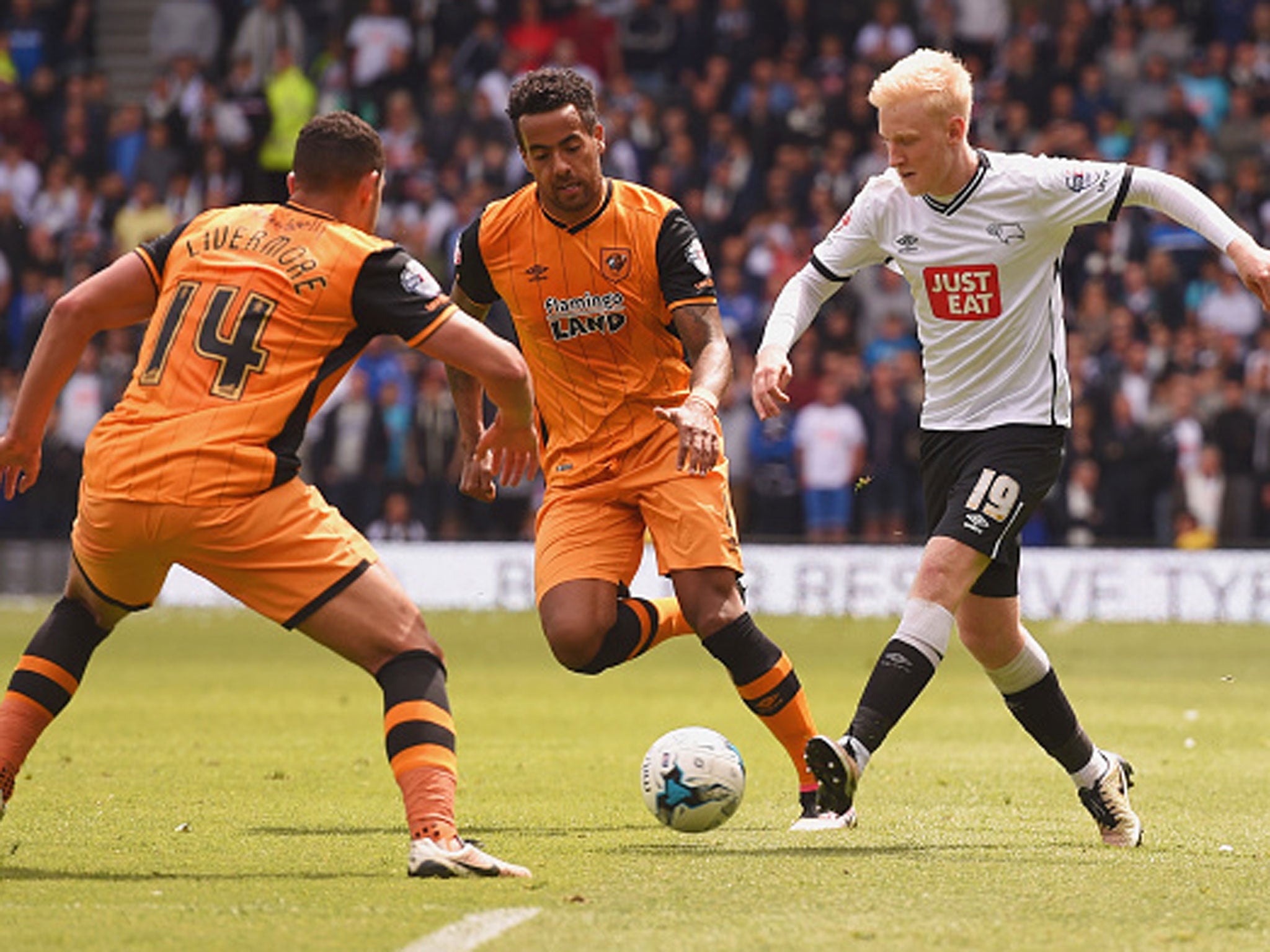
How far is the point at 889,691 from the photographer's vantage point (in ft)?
22.4

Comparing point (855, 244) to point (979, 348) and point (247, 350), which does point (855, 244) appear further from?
point (247, 350)

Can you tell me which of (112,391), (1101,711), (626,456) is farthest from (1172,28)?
(626,456)

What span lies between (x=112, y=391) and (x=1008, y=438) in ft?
54.5

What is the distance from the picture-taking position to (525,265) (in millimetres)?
7855

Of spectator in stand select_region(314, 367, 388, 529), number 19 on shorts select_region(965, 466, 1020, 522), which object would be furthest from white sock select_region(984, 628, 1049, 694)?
spectator in stand select_region(314, 367, 388, 529)

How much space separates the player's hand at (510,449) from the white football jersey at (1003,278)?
1573mm

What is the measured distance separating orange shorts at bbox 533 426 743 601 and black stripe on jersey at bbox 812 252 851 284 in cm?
81

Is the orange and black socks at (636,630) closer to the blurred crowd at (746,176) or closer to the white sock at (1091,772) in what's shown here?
the white sock at (1091,772)

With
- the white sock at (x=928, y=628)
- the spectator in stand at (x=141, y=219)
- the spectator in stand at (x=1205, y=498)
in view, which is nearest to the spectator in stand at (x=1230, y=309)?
the spectator in stand at (x=1205, y=498)

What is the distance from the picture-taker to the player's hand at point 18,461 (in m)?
6.43

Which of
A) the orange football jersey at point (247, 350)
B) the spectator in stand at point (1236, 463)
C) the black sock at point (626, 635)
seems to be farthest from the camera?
the spectator in stand at point (1236, 463)

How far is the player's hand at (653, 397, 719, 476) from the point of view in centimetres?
671

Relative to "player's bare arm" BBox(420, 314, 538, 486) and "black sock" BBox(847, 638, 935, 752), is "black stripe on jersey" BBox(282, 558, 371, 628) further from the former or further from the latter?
"black sock" BBox(847, 638, 935, 752)

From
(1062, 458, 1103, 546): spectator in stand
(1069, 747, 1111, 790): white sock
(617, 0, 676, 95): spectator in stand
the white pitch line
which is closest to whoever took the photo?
the white pitch line
